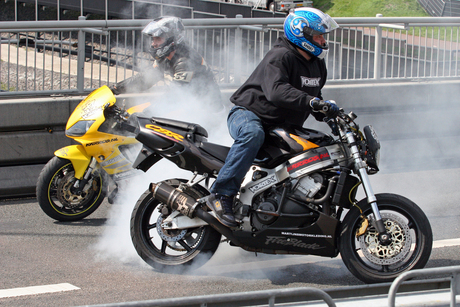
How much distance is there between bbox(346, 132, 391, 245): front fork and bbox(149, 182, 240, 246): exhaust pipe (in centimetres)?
106

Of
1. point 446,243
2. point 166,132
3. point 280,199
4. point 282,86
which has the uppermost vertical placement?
point 282,86

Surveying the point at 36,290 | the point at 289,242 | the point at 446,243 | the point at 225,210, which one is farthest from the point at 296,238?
the point at 36,290

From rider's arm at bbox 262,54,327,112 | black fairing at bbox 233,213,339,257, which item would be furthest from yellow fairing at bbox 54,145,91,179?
rider's arm at bbox 262,54,327,112

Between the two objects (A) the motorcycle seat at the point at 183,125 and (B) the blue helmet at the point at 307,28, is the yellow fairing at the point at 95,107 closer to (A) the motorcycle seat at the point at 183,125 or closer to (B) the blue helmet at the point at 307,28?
(A) the motorcycle seat at the point at 183,125

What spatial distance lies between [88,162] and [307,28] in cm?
267

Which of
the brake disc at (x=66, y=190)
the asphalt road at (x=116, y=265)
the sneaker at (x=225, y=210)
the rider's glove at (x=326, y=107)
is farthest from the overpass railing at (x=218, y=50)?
the rider's glove at (x=326, y=107)

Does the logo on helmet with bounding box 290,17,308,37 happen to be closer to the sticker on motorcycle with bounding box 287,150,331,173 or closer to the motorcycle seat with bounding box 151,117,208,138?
the sticker on motorcycle with bounding box 287,150,331,173

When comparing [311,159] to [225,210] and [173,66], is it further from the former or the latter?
[173,66]

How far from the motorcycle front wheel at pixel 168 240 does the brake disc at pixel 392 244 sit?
124 cm

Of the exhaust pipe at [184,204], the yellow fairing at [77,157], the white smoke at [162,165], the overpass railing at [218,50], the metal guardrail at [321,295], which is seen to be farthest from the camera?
the overpass railing at [218,50]

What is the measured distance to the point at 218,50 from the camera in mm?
8164

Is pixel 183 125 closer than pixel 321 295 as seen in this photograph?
No

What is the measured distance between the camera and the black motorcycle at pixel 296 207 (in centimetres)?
418

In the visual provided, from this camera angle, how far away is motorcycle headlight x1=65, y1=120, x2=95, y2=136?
569 centimetres
